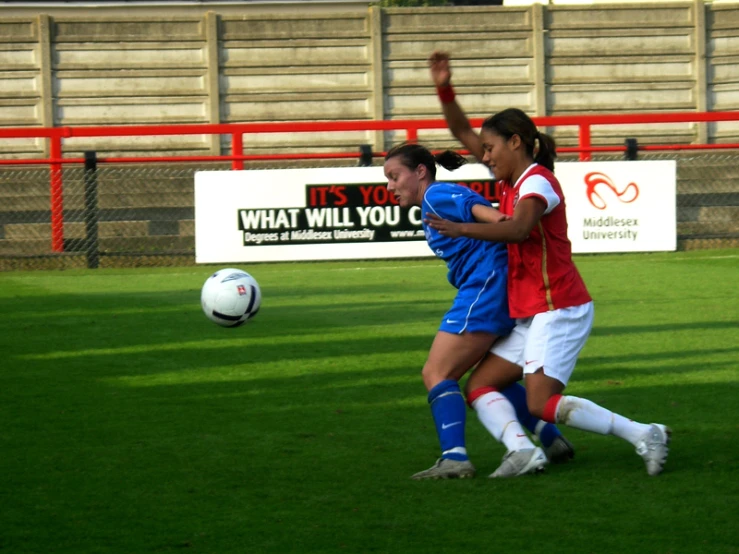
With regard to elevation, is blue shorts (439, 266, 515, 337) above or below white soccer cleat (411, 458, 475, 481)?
above

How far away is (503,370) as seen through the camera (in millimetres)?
5145

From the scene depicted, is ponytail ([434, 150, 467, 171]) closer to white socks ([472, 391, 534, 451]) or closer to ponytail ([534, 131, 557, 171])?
A: ponytail ([534, 131, 557, 171])

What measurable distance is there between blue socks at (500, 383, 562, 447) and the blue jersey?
509mm

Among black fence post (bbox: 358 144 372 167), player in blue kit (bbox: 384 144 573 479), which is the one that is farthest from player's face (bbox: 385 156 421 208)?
black fence post (bbox: 358 144 372 167)

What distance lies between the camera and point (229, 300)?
841 centimetres

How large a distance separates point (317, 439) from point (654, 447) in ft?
5.36

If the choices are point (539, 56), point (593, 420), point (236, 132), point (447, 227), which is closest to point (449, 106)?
point (447, 227)

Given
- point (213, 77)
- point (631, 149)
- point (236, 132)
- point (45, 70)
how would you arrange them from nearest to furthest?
point (236, 132), point (631, 149), point (45, 70), point (213, 77)

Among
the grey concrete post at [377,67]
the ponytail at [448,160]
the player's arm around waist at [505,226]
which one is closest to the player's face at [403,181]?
the ponytail at [448,160]

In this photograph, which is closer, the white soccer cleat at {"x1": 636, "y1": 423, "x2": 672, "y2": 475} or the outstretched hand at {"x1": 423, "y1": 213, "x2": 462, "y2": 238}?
the outstretched hand at {"x1": 423, "y1": 213, "x2": 462, "y2": 238}

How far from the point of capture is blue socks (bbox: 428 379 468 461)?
4992mm

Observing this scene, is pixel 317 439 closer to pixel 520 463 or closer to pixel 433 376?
pixel 433 376

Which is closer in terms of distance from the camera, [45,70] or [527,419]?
[527,419]

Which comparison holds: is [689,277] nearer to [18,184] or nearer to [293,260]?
[293,260]
